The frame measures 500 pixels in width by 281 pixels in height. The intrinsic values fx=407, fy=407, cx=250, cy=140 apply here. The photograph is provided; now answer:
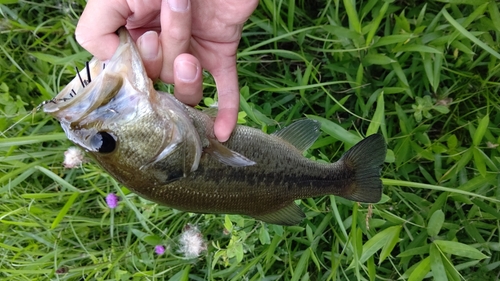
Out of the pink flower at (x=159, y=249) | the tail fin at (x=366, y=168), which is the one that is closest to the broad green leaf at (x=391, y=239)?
the tail fin at (x=366, y=168)

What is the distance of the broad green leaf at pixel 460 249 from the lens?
7.70 ft

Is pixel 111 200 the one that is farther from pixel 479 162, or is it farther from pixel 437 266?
pixel 479 162

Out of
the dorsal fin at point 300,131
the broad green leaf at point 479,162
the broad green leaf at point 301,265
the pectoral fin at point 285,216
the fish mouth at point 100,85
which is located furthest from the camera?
the broad green leaf at point 301,265

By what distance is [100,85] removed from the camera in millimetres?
1732

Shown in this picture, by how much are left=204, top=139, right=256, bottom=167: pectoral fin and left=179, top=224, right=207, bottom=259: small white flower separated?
1.37 m

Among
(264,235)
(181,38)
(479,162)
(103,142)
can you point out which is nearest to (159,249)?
(264,235)

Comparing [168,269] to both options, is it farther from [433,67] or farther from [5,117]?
[433,67]

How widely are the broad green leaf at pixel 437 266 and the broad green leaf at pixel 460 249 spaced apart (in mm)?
47

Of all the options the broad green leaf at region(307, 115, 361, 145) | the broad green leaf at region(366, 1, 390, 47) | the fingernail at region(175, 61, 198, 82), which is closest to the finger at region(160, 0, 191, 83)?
the fingernail at region(175, 61, 198, 82)

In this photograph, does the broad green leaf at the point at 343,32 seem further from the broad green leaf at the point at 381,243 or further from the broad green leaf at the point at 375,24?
the broad green leaf at the point at 381,243

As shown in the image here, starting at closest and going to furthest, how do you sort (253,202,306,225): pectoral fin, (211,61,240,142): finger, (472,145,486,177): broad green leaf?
(211,61,240,142): finger < (253,202,306,225): pectoral fin < (472,145,486,177): broad green leaf

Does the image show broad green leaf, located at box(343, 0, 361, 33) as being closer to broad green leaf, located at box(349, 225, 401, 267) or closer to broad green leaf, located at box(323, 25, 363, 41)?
broad green leaf, located at box(323, 25, 363, 41)

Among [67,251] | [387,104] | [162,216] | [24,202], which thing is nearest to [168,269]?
[162,216]

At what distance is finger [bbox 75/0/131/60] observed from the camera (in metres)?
1.98
